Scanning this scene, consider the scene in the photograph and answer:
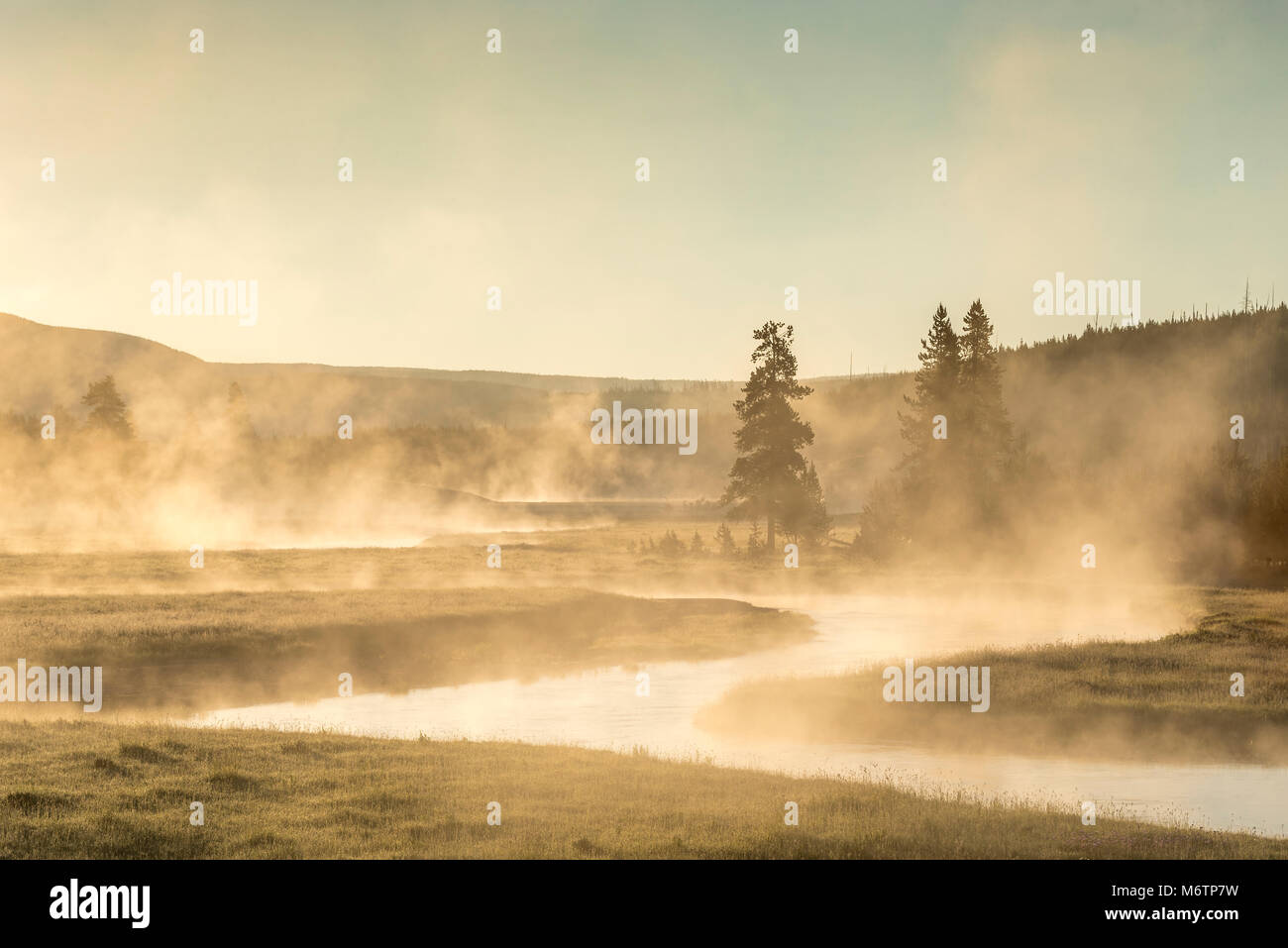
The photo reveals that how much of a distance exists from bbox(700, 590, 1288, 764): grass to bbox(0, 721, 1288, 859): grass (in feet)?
26.3

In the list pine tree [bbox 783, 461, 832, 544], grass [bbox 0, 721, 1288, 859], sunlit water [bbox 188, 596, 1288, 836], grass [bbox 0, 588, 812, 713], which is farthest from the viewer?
pine tree [bbox 783, 461, 832, 544]

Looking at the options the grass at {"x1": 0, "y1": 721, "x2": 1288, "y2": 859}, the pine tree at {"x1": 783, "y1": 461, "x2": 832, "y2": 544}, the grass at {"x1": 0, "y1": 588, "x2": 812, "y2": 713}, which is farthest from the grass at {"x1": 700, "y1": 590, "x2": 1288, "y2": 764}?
the pine tree at {"x1": 783, "y1": 461, "x2": 832, "y2": 544}

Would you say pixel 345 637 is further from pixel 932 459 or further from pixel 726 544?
pixel 932 459

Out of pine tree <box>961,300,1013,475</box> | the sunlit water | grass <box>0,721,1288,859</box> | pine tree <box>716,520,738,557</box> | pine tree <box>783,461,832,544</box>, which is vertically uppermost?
pine tree <box>961,300,1013,475</box>

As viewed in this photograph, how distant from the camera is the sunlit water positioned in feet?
78.0

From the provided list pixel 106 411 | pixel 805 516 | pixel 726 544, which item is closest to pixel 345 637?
pixel 726 544

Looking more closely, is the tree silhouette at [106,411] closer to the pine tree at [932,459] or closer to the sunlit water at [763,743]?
the pine tree at [932,459]

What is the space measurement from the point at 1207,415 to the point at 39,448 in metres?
173

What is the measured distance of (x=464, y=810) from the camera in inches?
770

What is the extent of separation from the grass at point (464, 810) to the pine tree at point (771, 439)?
215 feet

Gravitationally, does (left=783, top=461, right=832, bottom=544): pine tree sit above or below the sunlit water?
above

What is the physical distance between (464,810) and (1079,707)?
65.6 feet

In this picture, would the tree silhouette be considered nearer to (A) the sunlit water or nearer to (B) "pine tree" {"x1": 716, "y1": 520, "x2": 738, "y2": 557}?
(B) "pine tree" {"x1": 716, "y1": 520, "x2": 738, "y2": 557}
